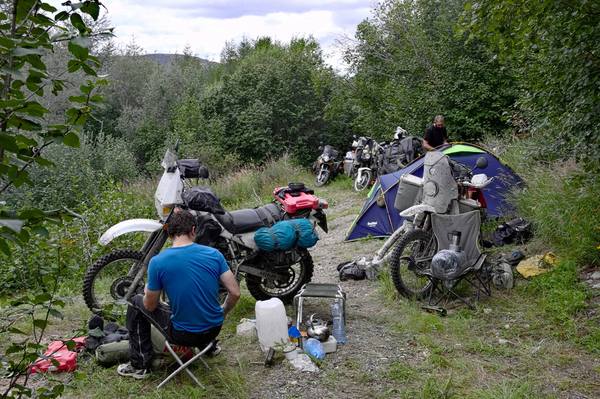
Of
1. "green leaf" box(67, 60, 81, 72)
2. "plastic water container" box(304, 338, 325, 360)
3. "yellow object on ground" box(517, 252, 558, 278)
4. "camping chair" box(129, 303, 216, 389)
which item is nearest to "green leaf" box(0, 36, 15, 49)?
"green leaf" box(67, 60, 81, 72)

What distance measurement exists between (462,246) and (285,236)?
1.76 m

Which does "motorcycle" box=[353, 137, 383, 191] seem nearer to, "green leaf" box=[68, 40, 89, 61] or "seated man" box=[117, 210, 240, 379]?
"seated man" box=[117, 210, 240, 379]

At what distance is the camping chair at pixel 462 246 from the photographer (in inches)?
209

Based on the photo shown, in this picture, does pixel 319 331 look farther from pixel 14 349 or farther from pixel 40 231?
pixel 40 231

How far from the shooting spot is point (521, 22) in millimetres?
4758

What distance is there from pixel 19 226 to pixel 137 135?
23.2 meters

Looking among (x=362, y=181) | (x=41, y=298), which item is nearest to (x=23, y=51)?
(x=41, y=298)

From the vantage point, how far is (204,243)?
4.84 metres

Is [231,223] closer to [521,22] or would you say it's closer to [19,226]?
[521,22]

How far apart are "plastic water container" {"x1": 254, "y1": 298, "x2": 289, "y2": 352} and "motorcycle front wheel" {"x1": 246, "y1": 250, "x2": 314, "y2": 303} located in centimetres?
86

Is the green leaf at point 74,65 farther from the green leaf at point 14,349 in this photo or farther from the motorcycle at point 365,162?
the motorcycle at point 365,162

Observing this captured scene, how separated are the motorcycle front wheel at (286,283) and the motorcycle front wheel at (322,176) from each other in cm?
907

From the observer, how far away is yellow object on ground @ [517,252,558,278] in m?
5.67

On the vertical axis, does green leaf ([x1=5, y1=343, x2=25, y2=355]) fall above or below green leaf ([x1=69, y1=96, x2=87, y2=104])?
below
